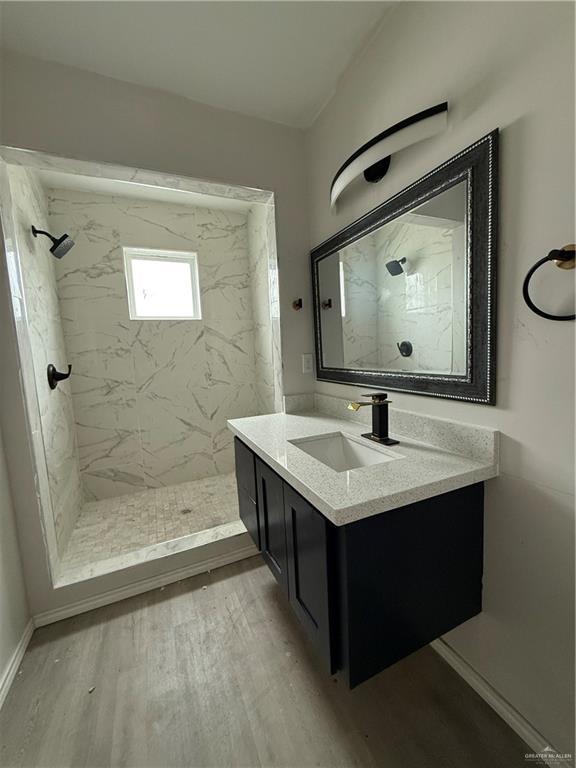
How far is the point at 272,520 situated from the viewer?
1221mm

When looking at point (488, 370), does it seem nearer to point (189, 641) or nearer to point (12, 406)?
point (189, 641)

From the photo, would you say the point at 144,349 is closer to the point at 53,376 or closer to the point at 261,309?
the point at 53,376

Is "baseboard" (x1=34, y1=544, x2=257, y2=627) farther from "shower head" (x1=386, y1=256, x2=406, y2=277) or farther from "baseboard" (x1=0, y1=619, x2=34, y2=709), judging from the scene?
"shower head" (x1=386, y1=256, x2=406, y2=277)

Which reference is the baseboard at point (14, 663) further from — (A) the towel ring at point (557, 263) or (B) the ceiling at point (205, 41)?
(B) the ceiling at point (205, 41)

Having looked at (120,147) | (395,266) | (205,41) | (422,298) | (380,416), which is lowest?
(380,416)

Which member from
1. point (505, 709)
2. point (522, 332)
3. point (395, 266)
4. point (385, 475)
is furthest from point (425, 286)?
point (505, 709)

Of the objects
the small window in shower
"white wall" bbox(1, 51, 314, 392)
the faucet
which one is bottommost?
the faucet

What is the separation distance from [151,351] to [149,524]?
1442mm

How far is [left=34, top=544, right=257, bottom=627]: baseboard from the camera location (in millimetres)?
1484

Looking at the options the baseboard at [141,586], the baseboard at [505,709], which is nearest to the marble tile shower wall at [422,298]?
the baseboard at [505,709]

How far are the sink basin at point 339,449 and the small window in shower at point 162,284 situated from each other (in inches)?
78.8

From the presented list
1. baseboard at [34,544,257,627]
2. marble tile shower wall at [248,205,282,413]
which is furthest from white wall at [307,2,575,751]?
marble tile shower wall at [248,205,282,413]

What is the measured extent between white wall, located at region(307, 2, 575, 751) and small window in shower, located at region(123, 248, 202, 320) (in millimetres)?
2210

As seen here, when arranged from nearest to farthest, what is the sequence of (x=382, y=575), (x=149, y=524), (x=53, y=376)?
(x=382, y=575) → (x=53, y=376) → (x=149, y=524)
